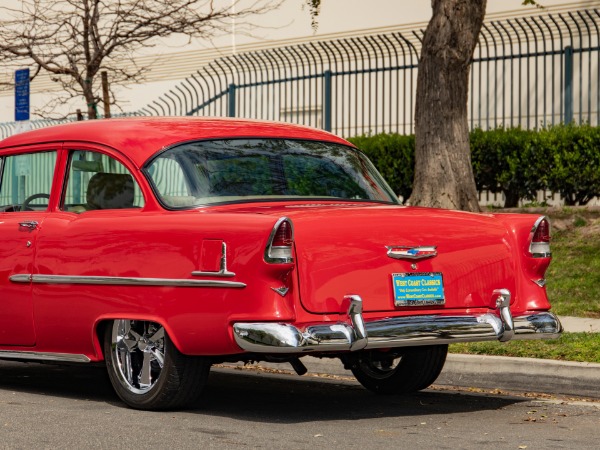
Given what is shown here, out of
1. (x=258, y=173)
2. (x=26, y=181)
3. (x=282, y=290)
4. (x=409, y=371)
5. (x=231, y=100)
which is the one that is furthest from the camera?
(x=231, y=100)

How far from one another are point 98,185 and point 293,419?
1954 millimetres

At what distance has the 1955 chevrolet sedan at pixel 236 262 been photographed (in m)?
6.82

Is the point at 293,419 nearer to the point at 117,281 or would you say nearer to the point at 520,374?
the point at 117,281

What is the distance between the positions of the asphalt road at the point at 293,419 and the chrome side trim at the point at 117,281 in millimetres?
758

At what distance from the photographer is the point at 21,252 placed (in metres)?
8.16

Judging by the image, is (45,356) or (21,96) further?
(21,96)

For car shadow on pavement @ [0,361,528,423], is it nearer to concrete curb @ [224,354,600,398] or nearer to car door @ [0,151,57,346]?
concrete curb @ [224,354,600,398]

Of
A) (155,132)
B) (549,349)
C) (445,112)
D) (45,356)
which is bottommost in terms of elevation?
(549,349)

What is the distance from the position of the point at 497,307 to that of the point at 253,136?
193 centimetres

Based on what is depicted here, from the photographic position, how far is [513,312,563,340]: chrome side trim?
7.45 meters

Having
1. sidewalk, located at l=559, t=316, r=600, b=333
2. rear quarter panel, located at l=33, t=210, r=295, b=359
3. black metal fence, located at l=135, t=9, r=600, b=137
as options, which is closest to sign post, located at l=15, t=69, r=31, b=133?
black metal fence, located at l=135, t=9, r=600, b=137

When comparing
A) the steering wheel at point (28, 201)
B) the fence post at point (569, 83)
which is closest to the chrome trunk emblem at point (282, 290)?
the steering wheel at point (28, 201)

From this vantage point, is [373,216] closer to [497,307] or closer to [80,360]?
[497,307]

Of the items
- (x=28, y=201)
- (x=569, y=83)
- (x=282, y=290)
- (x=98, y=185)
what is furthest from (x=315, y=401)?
(x=569, y=83)
